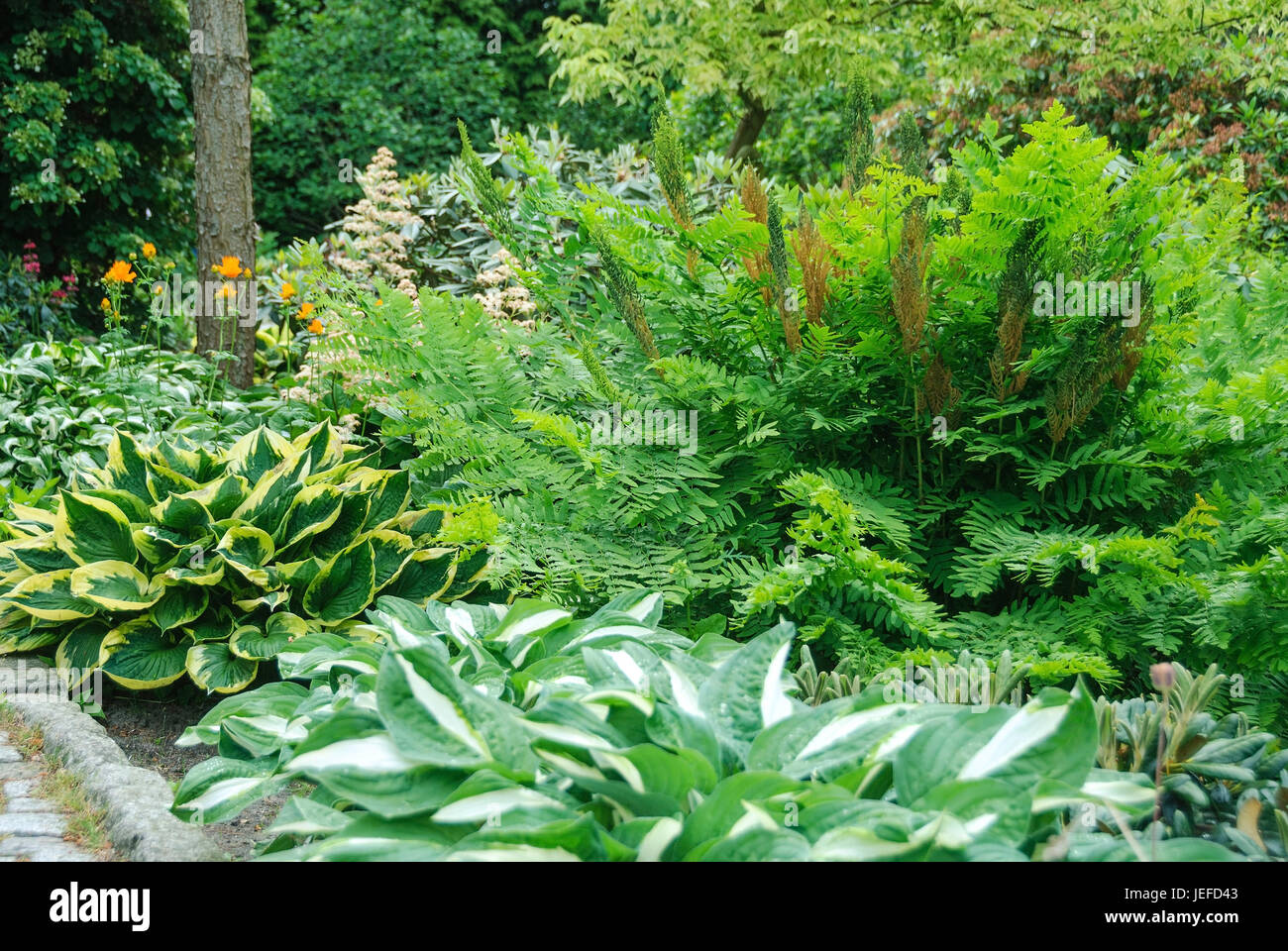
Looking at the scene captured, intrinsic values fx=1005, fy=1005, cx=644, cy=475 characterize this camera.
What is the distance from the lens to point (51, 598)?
355 centimetres

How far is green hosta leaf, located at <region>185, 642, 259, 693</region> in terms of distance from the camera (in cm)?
327

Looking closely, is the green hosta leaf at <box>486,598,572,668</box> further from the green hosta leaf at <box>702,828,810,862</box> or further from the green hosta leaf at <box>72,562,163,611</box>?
the green hosta leaf at <box>72,562,163,611</box>

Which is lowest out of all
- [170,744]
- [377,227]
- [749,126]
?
[170,744]

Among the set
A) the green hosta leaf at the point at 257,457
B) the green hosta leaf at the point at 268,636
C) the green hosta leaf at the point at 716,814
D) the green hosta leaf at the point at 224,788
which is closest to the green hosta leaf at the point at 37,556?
the green hosta leaf at the point at 257,457

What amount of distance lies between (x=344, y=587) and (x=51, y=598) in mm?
1038

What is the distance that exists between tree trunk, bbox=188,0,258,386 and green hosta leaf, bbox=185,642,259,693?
298cm

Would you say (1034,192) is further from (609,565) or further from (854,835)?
(854,835)

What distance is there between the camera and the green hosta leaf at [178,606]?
3.41 m

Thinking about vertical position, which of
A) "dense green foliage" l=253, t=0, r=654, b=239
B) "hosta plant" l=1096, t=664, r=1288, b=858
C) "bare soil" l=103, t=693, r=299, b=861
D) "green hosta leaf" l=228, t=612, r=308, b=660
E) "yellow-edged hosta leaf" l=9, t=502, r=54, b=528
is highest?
"dense green foliage" l=253, t=0, r=654, b=239

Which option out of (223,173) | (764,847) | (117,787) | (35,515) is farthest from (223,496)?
(223,173)

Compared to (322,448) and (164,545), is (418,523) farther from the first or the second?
(164,545)

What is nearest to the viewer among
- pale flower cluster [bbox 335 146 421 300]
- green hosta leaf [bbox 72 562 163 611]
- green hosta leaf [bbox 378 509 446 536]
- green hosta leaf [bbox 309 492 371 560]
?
green hosta leaf [bbox 72 562 163 611]

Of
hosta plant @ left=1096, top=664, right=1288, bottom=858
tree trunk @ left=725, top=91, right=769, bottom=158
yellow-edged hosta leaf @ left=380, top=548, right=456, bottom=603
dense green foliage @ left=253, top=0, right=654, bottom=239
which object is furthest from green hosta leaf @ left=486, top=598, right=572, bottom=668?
dense green foliage @ left=253, top=0, right=654, bottom=239
